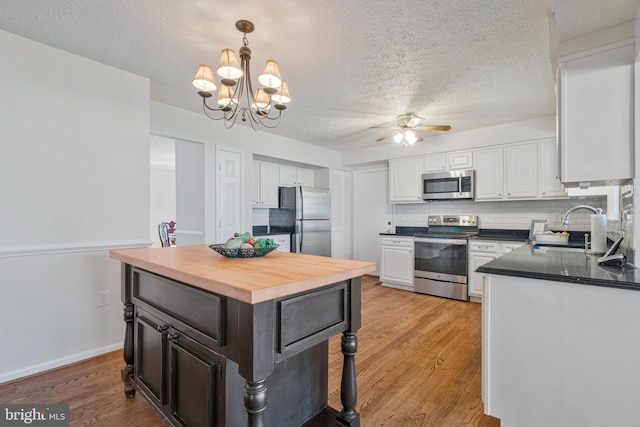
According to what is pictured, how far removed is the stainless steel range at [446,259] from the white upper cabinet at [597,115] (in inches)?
101

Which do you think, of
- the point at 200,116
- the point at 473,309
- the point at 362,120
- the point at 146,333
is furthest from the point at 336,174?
the point at 146,333

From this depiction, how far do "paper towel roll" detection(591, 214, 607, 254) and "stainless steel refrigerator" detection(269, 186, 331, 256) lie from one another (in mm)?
3528

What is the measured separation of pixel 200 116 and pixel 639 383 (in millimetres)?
4205

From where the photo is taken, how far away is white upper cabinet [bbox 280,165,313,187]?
5254 millimetres

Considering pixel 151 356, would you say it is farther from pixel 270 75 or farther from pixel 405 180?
pixel 405 180

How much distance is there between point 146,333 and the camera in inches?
68.2

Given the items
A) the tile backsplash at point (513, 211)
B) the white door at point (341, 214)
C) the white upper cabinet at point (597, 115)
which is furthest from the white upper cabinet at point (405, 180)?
the white upper cabinet at point (597, 115)

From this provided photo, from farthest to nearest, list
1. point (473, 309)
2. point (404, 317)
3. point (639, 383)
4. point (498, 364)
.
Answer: point (473, 309), point (404, 317), point (498, 364), point (639, 383)

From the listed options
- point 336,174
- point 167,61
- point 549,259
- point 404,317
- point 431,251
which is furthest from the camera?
point 336,174

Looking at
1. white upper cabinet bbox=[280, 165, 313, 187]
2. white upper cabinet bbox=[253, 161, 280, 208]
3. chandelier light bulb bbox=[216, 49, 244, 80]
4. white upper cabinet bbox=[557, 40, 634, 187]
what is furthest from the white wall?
white upper cabinet bbox=[557, 40, 634, 187]

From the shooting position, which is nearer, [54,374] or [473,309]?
[54,374]

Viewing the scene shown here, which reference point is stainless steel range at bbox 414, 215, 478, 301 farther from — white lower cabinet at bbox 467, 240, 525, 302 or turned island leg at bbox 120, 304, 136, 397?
turned island leg at bbox 120, 304, 136, 397

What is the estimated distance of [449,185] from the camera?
4.57 m

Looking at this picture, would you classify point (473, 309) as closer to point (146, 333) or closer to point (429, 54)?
point (429, 54)
